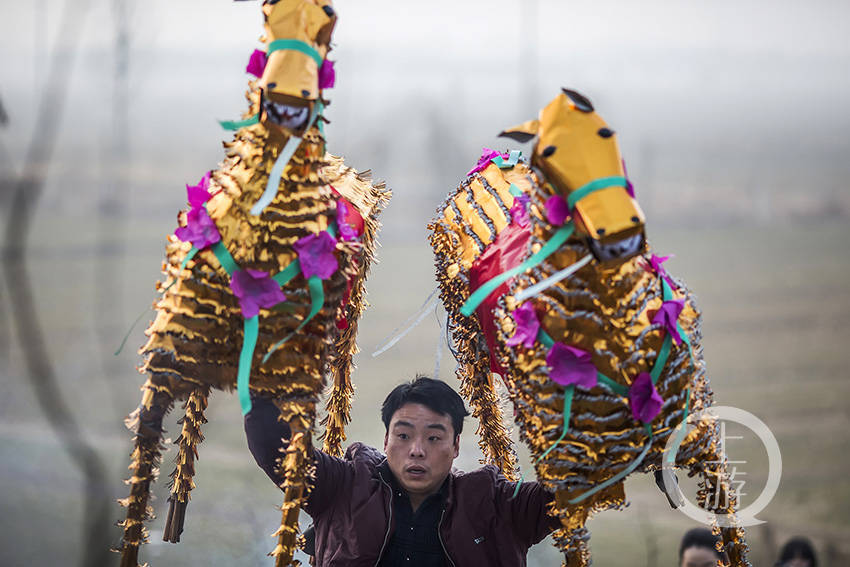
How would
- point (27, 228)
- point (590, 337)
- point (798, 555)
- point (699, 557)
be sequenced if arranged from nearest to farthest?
1. point (590, 337)
2. point (699, 557)
3. point (798, 555)
4. point (27, 228)

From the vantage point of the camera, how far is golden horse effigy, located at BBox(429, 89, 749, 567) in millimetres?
1415

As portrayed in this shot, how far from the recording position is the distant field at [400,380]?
3.58 meters

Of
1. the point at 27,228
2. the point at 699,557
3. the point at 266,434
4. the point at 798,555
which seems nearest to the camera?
the point at 266,434

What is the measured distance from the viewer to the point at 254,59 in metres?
1.54

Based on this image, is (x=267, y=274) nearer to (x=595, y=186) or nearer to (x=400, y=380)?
(x=595, y=186)

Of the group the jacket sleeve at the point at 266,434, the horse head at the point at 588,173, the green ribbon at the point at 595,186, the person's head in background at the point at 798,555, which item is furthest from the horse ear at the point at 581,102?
the person's head in background at the point at 798,555

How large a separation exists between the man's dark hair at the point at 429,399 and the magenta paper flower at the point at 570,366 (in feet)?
1.79

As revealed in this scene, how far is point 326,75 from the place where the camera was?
1521 millimetres

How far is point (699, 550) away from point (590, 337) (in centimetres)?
124

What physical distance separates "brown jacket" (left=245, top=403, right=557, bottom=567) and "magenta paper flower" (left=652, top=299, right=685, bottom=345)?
51cm

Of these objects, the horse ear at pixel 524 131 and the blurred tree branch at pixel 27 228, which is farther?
the blurred tree branch at pixel 27 228

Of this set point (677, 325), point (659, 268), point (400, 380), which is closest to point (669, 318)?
point (677, 325)

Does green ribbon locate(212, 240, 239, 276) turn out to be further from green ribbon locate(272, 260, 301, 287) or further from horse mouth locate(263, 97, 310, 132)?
horse mouth locate(263, 97, 310, 132)

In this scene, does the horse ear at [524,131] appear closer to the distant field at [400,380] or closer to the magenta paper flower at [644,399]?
the magenta paper flower at [644,399]
